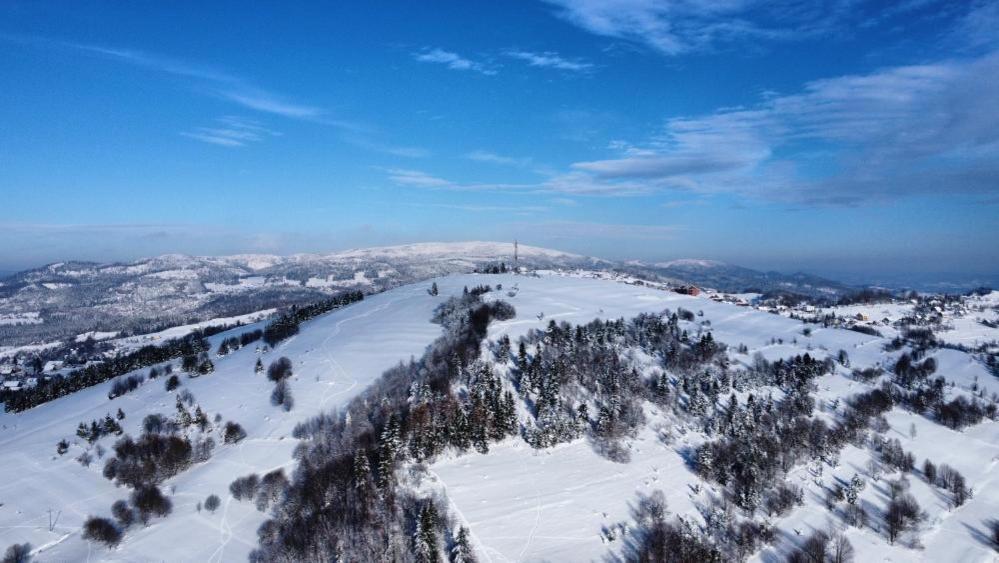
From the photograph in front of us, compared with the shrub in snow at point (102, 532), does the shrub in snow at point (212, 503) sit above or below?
above

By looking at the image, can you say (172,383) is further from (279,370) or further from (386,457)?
(386,457)

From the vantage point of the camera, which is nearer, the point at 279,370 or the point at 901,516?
the point at 901,516

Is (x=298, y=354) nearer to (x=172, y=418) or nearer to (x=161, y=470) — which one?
(x=172, y=418)

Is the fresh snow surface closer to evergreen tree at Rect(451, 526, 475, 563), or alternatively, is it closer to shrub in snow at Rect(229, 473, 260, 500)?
shrub in snow at Rect(229, 473, 260, 500)

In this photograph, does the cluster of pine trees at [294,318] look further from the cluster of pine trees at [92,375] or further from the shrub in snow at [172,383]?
the shrub in snow at [172,383]

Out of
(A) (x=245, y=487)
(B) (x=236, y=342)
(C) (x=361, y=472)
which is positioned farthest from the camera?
(B) (x=236, y=342)

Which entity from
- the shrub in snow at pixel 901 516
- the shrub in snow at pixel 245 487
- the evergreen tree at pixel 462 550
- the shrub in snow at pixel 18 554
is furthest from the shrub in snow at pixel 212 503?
the shrub in snow at pixel 901 516

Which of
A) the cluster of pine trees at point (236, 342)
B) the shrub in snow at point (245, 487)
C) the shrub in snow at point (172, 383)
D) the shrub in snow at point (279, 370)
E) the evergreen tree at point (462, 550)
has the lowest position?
the shrub in snow at point (245, 487)

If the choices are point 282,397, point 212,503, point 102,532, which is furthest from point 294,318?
point 102,532
